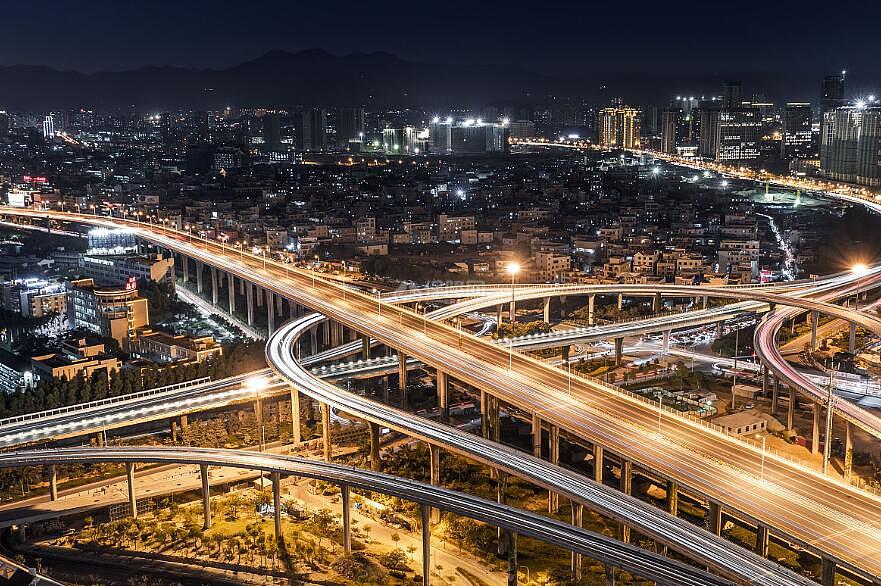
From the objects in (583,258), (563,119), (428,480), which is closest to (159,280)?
(583,258)

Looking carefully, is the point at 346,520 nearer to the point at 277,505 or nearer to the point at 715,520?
the point at 277,505

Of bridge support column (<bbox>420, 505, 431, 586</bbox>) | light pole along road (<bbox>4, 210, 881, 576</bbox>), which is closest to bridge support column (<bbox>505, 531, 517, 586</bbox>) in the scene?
bridge support column (<bbox>420, 505, 431, 586</bbox>)

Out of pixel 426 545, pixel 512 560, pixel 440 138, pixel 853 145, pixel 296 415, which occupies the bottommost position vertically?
pixel 512 560

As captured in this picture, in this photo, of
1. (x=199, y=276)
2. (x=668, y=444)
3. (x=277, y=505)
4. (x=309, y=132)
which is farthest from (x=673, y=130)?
(x=277, y=505)

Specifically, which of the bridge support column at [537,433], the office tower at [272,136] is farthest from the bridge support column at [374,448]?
the office tower at [272,136]

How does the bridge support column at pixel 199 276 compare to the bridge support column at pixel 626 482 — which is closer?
the bridge support column at pixel 626 482

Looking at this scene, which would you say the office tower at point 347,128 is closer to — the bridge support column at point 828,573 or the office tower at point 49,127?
the office tower at point 49,127

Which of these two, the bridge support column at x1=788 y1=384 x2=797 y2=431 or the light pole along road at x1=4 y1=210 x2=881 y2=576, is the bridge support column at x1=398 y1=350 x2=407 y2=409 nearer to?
the light pole along road at x1=4 y1=210 x2=881 y2=576
